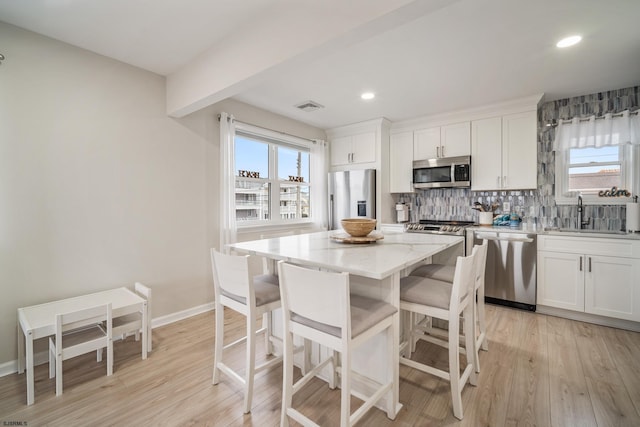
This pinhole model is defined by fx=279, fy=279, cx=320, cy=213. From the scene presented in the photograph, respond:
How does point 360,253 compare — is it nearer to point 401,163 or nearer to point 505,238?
point 505,238

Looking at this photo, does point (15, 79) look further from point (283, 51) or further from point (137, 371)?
point (137, 371)

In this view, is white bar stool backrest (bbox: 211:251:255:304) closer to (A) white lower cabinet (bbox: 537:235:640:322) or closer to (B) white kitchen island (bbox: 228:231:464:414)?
(B) white kitchen island (bbox: 228:231:464:414)

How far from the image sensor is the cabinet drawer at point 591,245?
2600 millimetres

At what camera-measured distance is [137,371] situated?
1979 mm

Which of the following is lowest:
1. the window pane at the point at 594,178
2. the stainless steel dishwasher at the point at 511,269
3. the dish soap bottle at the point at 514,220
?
the stainless steel dishwasher at the point at 511,269

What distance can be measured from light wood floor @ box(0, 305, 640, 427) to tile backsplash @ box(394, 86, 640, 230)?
148 centimetres

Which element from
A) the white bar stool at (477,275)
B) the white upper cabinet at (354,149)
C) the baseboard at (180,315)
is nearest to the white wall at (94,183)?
the baseboard at (180,315)

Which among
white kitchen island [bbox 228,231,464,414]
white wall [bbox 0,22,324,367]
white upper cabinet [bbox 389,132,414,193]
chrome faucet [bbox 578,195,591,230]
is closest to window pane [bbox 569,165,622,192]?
chrome faucet [bbox 578,195,591,230]

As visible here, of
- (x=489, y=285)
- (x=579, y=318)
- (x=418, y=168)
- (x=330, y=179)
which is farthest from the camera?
(x=330, y=179)

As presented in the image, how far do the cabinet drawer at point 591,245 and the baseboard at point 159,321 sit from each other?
12.2ft

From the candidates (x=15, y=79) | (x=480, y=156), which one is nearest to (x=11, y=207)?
(x=15, y=79)

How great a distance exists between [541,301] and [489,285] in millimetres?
492

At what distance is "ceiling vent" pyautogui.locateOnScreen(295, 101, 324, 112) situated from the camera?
3.46m

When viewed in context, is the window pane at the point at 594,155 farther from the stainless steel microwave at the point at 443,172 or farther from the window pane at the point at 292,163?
the window pane at the point at 292,163
